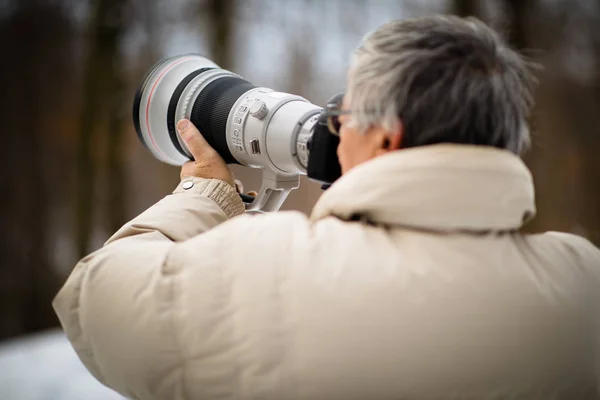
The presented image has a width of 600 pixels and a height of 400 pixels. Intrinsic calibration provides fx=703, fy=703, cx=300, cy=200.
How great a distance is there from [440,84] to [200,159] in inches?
19.0

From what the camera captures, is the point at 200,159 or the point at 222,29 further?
the point at 222,29

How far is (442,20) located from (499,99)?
0.36 ft

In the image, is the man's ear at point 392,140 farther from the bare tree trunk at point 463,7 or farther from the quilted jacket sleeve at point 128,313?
the bare tree trunk at point 463,7

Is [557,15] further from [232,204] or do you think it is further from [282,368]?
[282,368]

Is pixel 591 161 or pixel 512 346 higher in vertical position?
pixel 512 346

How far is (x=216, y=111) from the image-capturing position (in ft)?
3.81

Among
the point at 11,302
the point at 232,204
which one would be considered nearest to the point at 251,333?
the point at 232,204

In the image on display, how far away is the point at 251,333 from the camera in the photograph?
710 mm

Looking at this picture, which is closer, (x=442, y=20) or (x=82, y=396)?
(x=442, y=20)

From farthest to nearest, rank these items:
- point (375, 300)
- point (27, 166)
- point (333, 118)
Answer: point (27, 166) < point (333, 118) < point (375, 300)

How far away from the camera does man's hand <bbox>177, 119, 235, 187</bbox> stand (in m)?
1.09

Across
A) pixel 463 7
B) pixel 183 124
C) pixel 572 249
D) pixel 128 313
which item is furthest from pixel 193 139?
pixel 463 7

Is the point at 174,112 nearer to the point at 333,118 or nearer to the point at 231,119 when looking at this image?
the point at 231,119

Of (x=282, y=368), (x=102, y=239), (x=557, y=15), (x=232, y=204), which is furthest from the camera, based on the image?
(x=557, y=15)
